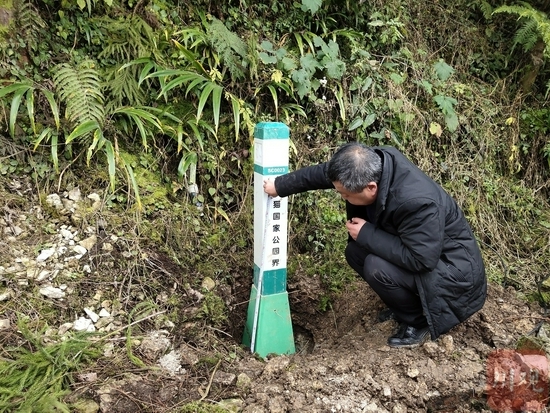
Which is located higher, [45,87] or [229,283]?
[45,87]

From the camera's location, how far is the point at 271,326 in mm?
2764

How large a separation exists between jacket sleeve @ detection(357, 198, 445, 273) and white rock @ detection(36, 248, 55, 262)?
199 cm

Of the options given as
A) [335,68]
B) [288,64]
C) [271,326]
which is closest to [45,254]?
[271,326]

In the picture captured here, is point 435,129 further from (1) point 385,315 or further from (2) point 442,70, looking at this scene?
(1) point 385,315

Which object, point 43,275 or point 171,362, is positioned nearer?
point 171,362

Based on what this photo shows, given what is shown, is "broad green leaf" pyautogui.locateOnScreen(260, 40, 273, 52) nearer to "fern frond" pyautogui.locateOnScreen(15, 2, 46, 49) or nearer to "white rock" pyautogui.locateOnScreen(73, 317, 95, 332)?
"fern frond" pyautogui.locateOnScreen(15, 2, 46, 49)

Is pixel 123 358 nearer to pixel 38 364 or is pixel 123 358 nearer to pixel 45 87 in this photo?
pixel 38 364

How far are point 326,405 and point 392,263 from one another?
2.80 ft

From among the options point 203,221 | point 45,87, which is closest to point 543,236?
point 203,221

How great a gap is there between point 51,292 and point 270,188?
1.38 metres

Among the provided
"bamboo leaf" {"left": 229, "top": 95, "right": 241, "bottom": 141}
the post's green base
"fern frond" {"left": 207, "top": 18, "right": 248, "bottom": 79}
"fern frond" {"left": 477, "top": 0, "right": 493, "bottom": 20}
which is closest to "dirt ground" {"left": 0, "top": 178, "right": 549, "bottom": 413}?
the post's green base

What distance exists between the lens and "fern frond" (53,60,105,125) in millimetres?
2842

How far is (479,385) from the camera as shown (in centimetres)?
229

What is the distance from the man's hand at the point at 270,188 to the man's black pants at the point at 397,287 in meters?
0.69
